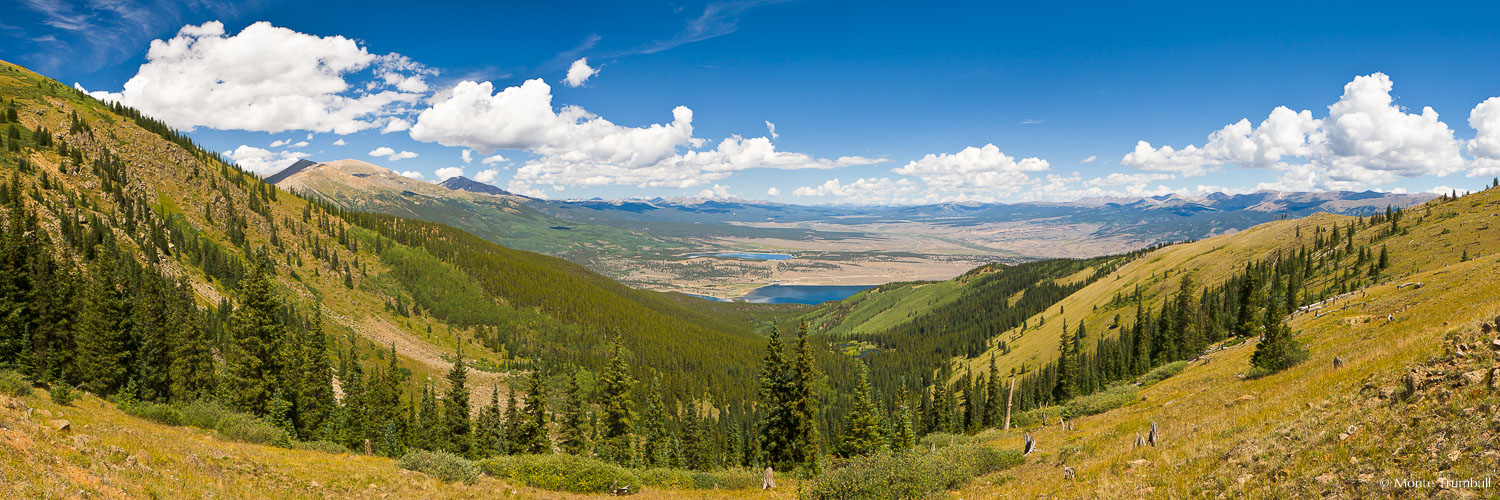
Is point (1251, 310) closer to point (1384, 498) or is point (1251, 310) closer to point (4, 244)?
point (1384, 498)

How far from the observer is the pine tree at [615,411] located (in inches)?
2005

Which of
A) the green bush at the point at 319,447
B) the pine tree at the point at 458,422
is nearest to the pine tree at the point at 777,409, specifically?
the green bush at the point at 319,447

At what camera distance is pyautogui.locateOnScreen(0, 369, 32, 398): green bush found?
28214 mm

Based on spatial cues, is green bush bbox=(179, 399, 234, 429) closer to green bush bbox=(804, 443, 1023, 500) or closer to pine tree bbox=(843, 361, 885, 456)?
green bush bbox=(804, 443, 1023, 500)

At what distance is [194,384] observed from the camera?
160 feet

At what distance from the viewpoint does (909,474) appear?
888 inches

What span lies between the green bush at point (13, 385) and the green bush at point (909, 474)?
42608 mm

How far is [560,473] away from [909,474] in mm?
19399

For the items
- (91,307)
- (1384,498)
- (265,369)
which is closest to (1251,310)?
(1384,498)

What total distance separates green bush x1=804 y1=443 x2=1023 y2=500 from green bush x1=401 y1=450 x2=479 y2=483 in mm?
17675

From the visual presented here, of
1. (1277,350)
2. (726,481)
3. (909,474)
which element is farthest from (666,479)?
(1277,350)

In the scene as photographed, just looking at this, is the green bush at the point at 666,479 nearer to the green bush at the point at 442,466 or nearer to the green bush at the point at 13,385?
the green bush at the point at 442,466

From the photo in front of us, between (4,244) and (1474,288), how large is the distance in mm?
112096

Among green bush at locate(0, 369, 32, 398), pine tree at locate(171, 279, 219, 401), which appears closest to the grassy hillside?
pine tree at locate(171, 279, 219, 401)
